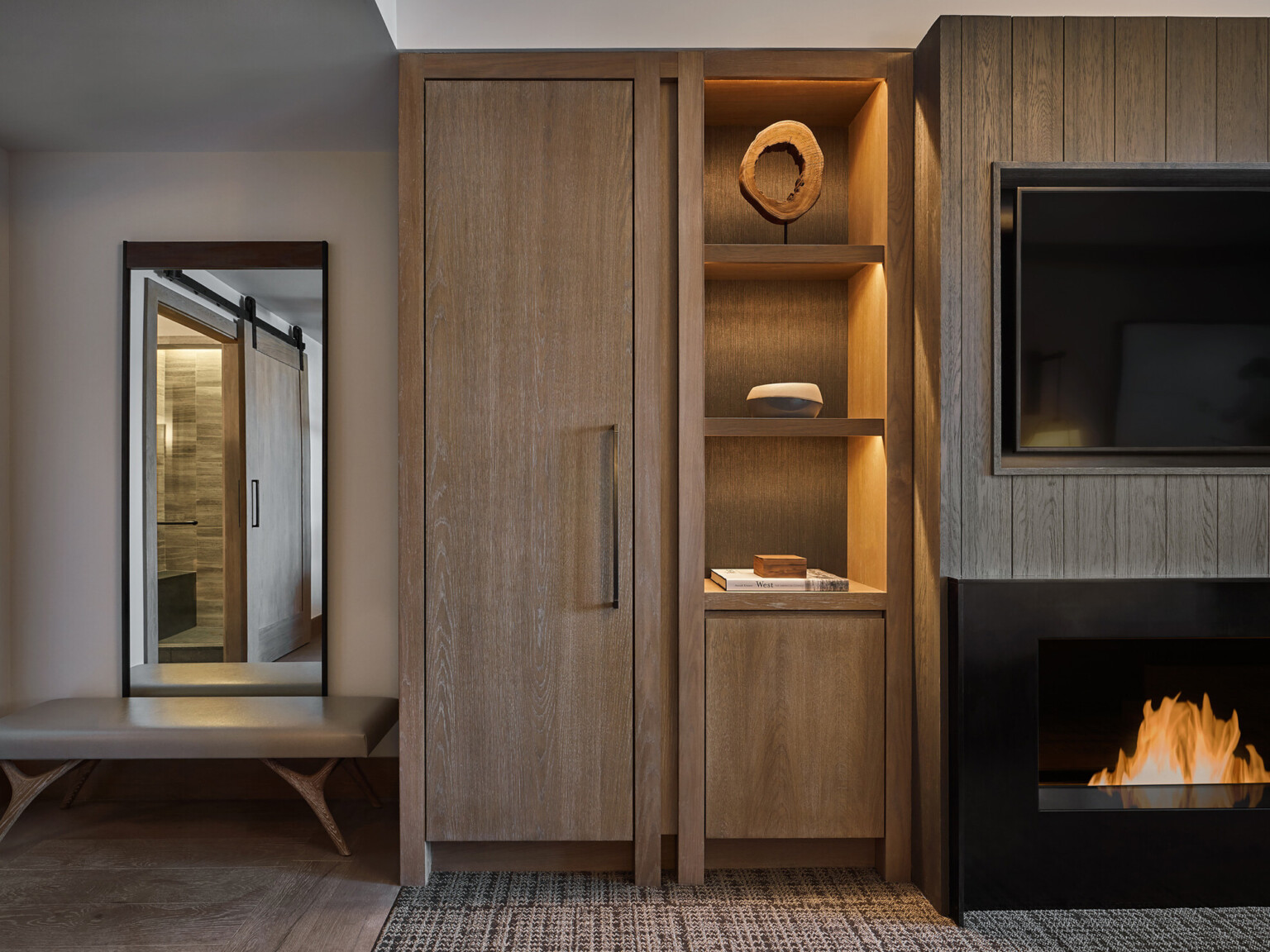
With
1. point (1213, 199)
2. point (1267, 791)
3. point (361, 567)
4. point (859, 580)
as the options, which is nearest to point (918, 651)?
point (859, 580)

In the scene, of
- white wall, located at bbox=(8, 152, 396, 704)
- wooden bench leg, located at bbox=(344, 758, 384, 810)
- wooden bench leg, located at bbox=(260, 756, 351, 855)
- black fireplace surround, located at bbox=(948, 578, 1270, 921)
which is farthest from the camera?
white wall, located at bbox=(8, 152, 396, 704)

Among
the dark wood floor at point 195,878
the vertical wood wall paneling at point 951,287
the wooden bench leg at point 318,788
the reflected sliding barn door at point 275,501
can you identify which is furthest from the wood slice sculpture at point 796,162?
the dark wood floor at point 195,878

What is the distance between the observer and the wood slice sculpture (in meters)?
2.19

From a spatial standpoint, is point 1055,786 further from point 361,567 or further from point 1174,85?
point 361,567

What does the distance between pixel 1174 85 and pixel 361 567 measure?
2.81m

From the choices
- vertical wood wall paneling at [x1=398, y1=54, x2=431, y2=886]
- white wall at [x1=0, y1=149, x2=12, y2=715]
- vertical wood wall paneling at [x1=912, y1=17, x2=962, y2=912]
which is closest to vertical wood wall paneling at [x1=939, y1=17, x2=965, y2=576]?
vertical wood wall paneling at [x1=912, y1=17, x2=962, y2=912]

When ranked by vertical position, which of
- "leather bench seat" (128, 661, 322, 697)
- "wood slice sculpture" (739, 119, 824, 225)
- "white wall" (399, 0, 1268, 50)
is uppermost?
"white wall" (399, 0, 1268, 50)

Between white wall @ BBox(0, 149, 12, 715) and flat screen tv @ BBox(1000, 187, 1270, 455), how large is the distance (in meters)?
3.22

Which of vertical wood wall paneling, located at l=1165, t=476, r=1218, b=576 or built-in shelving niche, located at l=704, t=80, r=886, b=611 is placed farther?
built-in shelving niche, located at l=704, t=80, r=886, b=611

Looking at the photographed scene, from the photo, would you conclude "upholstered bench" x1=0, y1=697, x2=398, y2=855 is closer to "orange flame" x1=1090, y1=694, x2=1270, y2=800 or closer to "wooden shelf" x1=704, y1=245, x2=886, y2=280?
"wooden shelf" x1=704, y1=245, x2=886, y2=280

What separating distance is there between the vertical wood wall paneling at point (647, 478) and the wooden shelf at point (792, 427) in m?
0.19

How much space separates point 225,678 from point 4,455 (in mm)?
1090

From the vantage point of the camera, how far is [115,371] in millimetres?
2768

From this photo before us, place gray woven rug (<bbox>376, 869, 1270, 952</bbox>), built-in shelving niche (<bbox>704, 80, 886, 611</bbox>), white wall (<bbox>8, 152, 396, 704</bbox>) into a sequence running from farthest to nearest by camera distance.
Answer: white wall (<bbox>8, 152, 396, 704</bbox>) → built-in shelving niche (<bbox>704, 80, 886, 611</bbox>) → gray woven rug (<bbox>376, 869, 1270, 952</bbox>)
